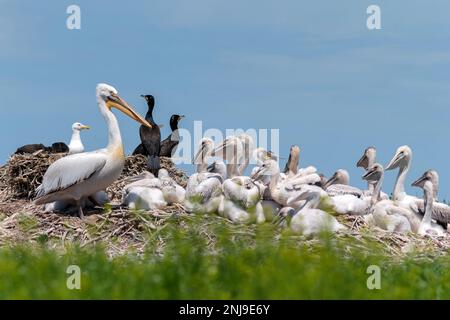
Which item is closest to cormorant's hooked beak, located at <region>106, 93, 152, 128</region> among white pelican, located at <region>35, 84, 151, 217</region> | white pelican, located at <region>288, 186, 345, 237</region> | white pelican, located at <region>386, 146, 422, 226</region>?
A: white pelican, located at <region>35, 84, 151, 217</region>

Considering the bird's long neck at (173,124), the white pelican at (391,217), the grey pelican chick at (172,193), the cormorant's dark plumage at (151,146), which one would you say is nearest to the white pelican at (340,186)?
the white pelican at (391,217)

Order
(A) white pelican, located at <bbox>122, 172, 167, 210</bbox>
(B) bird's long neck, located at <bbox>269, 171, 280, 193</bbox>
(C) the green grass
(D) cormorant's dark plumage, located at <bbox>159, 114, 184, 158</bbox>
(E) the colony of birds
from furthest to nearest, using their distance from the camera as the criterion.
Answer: (D) cormorant's dark plumage, located at <bbox>159, 114, 184, 158</bbox>
(B) bird's long neck, located at <bbox>269, 171, 280, 193</bbox>
(A) white pelican, located at <bbox>122, 172, 167, 210</bbox>
(E) the colony of birds
(C) the green grass

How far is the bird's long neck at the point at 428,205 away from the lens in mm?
14492

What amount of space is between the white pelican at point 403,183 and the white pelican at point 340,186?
0.85 metres

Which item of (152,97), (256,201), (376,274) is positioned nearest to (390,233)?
(256,201)

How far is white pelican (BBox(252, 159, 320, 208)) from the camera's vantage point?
1373 centimetres

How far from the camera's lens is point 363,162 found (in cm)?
1778

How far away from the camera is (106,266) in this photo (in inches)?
335

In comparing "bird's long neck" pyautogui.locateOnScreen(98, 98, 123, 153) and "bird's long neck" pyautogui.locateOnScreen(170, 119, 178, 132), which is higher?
"bird's long neck" pyautogui.locateOnScreen(98, 98, 123, 153)

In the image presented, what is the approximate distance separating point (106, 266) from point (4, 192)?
8.52m

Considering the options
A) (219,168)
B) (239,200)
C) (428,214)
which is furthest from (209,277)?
(428,214)

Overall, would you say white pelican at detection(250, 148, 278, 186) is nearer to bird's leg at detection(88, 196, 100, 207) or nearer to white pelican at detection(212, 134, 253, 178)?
white pelican at detection(212, 134, 253, 178)

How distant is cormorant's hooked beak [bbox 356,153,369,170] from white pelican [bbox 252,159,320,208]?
3443mm
